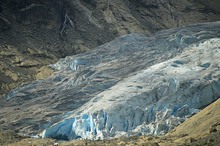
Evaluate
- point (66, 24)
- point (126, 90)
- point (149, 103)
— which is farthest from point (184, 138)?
point (66, 24)

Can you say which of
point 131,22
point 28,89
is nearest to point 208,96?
point 28,89

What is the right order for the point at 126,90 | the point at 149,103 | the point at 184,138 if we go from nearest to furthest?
the point at 184,138 → the point at 149,103 → the point at 126,90

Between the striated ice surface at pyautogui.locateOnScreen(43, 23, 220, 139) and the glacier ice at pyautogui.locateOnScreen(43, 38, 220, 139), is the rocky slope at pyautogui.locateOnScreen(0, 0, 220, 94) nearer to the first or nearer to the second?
the striated ice surface at pyautogui.locateOnScreen(43, 23, 220, 139)

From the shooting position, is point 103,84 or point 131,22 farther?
point 131,22

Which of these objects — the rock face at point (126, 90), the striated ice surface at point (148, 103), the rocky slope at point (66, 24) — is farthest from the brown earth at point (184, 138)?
the rocky slope at point (66, 24)

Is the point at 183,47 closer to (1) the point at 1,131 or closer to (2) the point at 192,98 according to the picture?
(2) the point at 192,98

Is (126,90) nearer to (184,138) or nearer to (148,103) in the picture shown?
(148,103)
